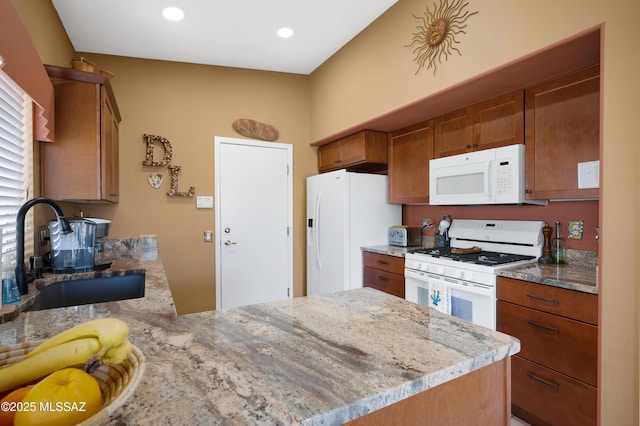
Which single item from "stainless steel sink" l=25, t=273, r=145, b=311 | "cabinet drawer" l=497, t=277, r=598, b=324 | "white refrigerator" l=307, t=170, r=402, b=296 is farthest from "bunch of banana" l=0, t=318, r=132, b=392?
"white refrigerator" l=307, t=170, r=402, b=296

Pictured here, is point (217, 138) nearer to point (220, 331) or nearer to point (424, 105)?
point (424, 105)

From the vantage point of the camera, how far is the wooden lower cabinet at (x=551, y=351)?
1583 mm

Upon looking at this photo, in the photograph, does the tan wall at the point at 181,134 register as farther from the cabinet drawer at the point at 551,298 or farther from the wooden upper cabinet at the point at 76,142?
the cabinet drawer at the point at 551,298

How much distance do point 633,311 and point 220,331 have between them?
1.63m

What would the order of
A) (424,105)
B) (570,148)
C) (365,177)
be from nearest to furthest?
(570,148) < (424,105) < (365,177)

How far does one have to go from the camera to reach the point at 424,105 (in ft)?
8.02

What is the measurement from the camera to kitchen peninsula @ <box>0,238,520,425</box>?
0.56m

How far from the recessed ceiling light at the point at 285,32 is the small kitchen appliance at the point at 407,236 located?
1.99 m

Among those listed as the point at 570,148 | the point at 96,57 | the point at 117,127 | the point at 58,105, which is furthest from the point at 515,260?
the point at 96,57

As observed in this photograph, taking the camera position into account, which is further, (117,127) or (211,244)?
(211,244)

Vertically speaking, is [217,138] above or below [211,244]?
above

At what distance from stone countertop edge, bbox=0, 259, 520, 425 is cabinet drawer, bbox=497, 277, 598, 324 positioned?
3.35ft

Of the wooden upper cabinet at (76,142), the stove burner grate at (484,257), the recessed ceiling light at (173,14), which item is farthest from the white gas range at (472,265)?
the recessed ceiling light at (173,14)

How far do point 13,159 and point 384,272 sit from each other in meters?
2.59
